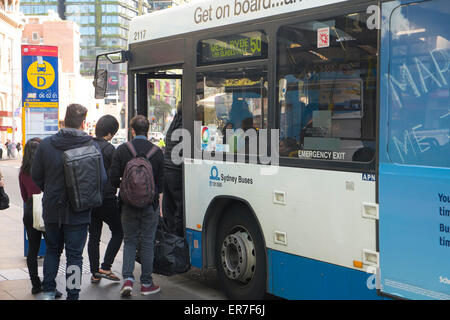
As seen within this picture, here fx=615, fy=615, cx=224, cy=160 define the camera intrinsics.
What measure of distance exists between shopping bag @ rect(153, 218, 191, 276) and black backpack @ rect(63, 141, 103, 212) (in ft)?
4.39

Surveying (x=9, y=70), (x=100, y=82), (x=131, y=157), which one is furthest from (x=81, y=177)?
(x=9, y=70)

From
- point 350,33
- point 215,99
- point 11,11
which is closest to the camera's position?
point 350,33

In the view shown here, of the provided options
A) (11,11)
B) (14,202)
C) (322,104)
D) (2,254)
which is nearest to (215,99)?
(322,104)

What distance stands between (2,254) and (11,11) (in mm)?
63524

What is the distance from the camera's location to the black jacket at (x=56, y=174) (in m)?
5.15

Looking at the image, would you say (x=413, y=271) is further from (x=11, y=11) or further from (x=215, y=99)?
(x=11, y=11)

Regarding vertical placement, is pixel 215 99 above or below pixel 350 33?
below

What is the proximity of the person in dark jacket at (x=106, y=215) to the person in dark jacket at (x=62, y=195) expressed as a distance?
3.84ft

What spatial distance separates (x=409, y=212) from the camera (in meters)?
4.04

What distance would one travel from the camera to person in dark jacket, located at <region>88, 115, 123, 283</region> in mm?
6504

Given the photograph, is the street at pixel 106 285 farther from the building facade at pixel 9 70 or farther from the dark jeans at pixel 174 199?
the building facade at pixel 9 70

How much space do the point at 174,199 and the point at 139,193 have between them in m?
0.99

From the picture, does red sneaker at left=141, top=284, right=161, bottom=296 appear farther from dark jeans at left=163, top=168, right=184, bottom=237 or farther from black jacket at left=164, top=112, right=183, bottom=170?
black jacket at left=164, top=112, right=183, bottom=170

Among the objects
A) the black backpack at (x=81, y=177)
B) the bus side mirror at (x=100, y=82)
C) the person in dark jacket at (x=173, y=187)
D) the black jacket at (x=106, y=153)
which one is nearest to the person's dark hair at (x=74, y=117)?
the black backpack at (x=81, y=177)
